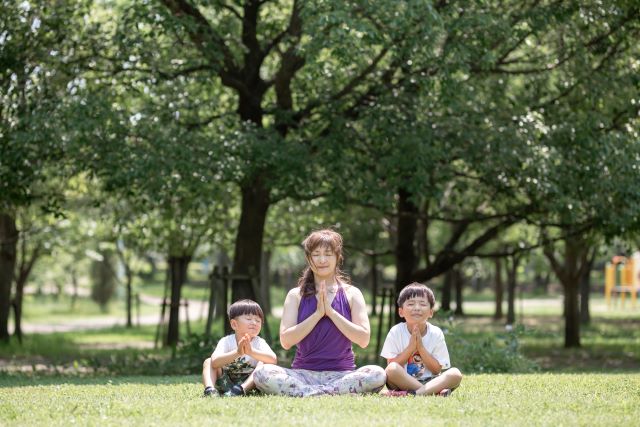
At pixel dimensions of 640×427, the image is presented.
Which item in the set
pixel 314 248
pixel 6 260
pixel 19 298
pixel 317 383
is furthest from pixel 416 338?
pixel 19 298

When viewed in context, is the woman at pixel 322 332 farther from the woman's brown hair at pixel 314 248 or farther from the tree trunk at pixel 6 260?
the tree trunk at pixel 6 260

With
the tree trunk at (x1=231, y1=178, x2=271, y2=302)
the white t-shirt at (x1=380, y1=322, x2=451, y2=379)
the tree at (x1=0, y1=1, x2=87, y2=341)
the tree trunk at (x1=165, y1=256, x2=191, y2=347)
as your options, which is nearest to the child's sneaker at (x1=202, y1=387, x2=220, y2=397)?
the white t-shirt at (x1=380, y1=322, x2=451, y2=379)

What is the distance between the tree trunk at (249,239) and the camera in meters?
17.6

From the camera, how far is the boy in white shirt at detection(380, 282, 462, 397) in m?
8.27

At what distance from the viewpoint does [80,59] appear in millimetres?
16094

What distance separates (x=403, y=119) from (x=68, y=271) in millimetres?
37355

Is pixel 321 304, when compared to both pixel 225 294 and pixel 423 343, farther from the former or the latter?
pixel 225 294

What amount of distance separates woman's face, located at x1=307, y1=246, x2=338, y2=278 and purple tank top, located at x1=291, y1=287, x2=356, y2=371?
0.22 m

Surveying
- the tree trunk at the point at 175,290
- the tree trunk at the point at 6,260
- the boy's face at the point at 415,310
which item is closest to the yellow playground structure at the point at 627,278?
the tree trunk at the point at 175,290

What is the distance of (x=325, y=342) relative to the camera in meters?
8.24

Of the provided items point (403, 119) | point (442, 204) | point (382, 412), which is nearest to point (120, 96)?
point (403, 119)

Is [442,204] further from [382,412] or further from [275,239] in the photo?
[382,412]

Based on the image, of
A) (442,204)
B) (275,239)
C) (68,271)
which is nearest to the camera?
(442,204)

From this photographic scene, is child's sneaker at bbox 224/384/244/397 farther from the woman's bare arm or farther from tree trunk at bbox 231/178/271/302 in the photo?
tree trunk at bbox 231/178/271/302
